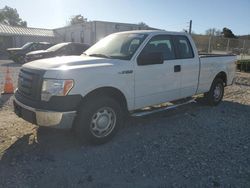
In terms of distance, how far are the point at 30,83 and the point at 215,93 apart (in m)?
5.02

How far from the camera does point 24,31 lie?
3669cm

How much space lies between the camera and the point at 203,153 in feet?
14.0

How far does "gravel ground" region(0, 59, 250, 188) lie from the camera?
3.47 m

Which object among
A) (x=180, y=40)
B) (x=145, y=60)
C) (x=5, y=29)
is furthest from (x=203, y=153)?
(x=5, y=29)

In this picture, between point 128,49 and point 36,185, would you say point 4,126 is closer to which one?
point 36,185

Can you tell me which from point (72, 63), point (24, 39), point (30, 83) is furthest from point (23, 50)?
point (24, 39)

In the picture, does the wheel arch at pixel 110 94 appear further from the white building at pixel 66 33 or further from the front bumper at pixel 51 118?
the white building at pixel 66 33

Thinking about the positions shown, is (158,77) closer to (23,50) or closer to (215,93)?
(215,93)

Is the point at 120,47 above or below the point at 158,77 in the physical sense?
above

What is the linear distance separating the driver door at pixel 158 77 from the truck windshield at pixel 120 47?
195 mm

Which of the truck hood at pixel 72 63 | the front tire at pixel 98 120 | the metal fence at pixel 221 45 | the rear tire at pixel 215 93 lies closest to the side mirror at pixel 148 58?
the truck hood at pixel 72 63

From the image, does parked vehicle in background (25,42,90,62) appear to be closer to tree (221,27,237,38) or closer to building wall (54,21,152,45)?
building wall (54,21,152,45)

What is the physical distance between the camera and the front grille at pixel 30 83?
4066 millimetres

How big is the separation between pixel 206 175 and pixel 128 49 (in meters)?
2.65
